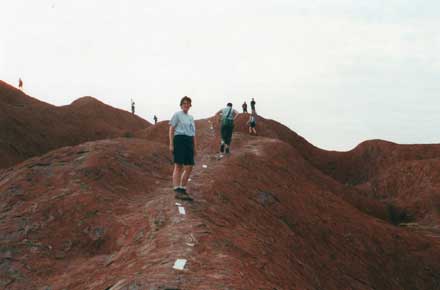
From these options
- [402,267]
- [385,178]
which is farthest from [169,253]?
[385,178]

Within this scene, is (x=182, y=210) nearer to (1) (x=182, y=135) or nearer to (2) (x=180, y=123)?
(1) (x=182, y=135)

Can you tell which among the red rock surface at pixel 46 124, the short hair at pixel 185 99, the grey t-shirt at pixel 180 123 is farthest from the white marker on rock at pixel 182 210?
the red rock surface at pixel 46 124

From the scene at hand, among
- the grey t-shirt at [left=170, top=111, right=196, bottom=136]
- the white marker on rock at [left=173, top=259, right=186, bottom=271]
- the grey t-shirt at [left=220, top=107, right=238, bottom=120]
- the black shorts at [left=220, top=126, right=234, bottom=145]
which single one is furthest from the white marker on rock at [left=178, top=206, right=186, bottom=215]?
the black shorts at [left=220, top=126, right=234, bottom=145]

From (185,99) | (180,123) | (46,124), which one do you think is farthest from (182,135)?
(46,124)

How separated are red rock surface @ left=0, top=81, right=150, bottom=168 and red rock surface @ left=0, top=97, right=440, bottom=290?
20267 mm

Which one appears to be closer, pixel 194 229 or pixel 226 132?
pixel 194 229

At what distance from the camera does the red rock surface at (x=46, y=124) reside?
40125 mm

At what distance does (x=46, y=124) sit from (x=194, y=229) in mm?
41715

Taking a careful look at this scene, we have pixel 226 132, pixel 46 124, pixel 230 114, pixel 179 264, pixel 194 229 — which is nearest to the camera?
pixel 179 264

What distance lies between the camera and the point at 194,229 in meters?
9.60

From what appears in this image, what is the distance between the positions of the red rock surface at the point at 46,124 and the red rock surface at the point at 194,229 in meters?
20.3

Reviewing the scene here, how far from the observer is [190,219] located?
1036 cm

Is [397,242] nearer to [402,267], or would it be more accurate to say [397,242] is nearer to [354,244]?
[402,267]

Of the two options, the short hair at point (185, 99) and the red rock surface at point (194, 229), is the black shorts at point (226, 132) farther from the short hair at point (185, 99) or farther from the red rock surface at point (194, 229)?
the short hair at point (185, 99)
